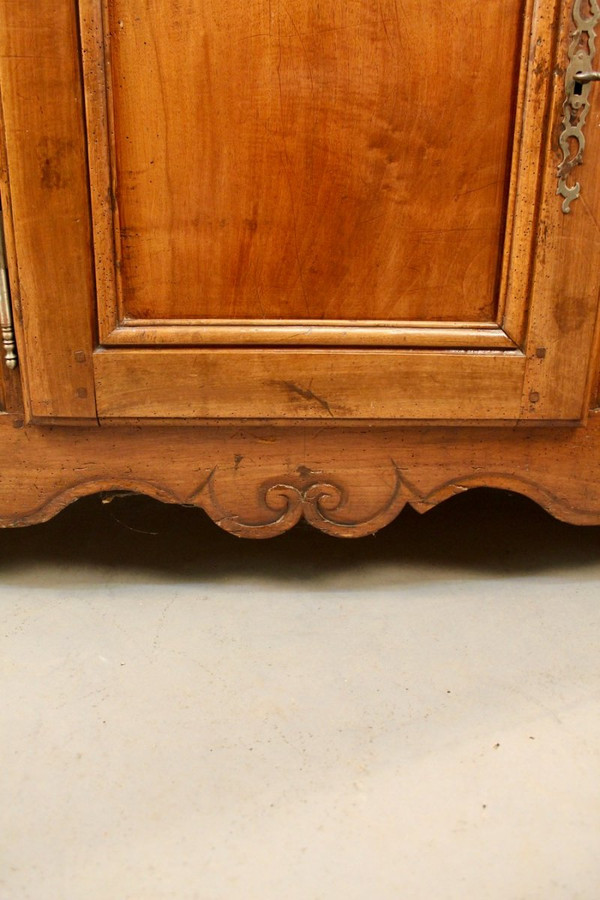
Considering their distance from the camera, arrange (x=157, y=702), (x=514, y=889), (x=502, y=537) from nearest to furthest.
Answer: (x=514, y=889) → (x=157, y=702) → (x=502, y=537)

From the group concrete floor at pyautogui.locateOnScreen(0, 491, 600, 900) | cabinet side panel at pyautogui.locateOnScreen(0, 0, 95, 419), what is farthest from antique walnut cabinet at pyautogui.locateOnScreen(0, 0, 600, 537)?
concrete floor at pyautogui.locateOnScreen(0, 491, 600, 900)

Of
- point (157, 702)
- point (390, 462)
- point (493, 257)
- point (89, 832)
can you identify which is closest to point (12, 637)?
point (157, 702)

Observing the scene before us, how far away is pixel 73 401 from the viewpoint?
836 millimetres

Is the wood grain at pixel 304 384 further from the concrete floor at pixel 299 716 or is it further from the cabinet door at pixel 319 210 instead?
the concrete floor at pixel 299 716

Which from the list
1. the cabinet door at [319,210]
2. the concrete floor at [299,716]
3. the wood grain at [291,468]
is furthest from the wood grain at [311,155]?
the concrete floor at [299,716]

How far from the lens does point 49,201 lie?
2.56 feet

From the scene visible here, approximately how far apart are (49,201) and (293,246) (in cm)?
26

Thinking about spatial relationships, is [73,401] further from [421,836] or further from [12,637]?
[421,836]

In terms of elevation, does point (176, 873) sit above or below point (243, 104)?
below

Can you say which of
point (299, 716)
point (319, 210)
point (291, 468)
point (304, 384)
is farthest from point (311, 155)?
point (299, 716)

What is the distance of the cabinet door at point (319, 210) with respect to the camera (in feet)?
2.46

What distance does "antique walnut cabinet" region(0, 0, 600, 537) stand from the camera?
750 millimetres

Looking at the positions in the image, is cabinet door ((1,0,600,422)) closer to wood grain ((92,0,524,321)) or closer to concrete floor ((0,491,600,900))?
wood grain ((92,0,524,321))

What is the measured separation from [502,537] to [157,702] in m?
0.61
